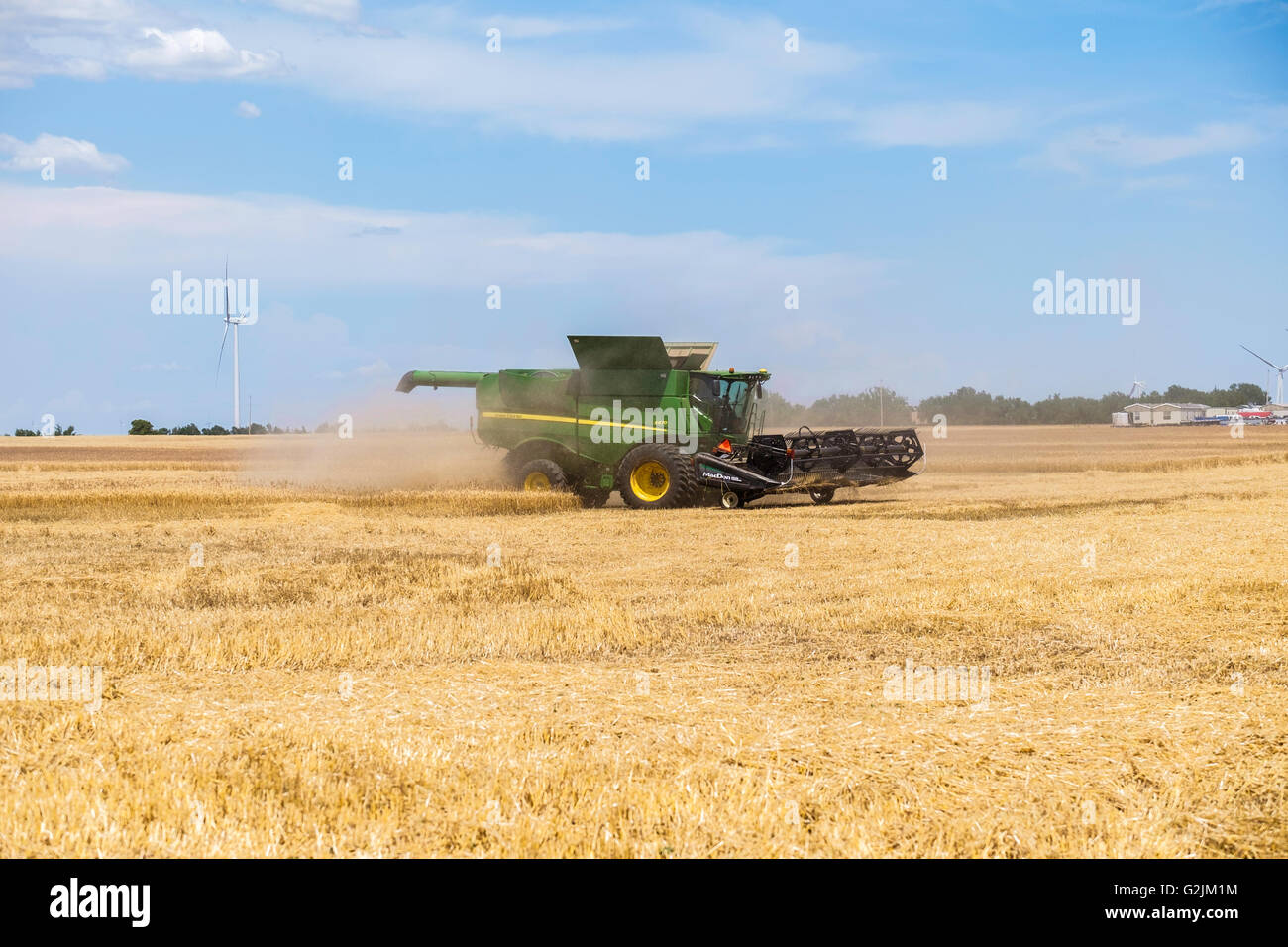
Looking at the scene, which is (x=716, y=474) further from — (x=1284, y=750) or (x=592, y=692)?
(x=1284, y=750)

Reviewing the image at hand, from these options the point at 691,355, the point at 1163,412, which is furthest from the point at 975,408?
the point at 691,355

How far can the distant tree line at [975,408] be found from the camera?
40.6 meters

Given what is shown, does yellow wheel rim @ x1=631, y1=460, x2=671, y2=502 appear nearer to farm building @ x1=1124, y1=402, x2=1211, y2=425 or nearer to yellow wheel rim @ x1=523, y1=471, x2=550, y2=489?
yellow wheel rim @ x1=523, y1=471, x2=550, y2=489

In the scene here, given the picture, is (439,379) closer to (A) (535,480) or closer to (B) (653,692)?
(A) (535,480)

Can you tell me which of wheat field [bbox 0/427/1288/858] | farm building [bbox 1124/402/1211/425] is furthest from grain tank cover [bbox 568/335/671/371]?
farm building [bbox 1124/402/1211/425]

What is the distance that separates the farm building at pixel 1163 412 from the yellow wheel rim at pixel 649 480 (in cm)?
9675

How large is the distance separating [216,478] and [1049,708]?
83.8 feet

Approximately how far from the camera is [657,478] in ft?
63.3

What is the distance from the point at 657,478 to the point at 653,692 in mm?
12576

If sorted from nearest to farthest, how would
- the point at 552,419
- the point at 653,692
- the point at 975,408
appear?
the point at 653,692 < the point at 552,419 < the point at 975,408
